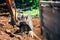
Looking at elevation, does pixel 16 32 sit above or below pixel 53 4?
below

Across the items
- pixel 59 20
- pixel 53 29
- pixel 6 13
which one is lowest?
pixel 6 13

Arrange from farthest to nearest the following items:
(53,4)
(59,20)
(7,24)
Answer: (7,24) → (53,4) → (59,20)

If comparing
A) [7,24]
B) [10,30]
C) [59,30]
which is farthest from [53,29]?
[7,24]

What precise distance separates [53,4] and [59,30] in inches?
15.1

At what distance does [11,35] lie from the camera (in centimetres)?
600

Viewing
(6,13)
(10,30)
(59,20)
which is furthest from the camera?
(6,13)

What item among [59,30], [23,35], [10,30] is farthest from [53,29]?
[10,30]

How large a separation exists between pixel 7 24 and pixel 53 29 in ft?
15.7

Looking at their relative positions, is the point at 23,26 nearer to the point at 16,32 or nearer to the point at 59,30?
the point at 16,32

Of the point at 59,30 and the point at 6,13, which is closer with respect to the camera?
the point at 59,30

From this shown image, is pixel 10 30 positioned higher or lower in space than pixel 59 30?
lower

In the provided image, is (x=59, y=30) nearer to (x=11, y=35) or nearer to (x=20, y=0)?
(x=11, y=35)

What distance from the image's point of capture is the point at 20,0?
11898mm

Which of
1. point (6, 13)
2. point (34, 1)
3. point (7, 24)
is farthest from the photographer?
point (34, 1)
